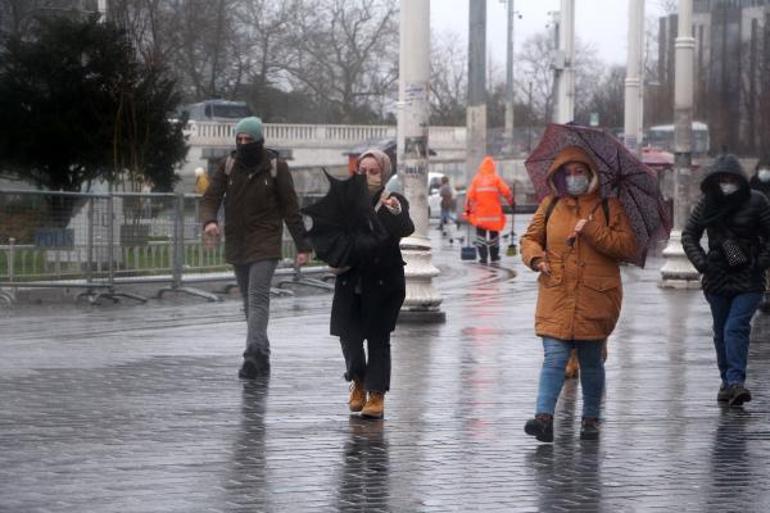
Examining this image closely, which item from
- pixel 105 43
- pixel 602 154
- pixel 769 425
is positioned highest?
pixel 105 43

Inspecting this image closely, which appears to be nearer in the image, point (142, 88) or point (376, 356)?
point (376, 356)

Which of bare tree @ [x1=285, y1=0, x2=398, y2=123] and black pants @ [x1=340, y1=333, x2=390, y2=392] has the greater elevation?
bare tree @ [x1=285, y1=0, x2=398, y2=123]

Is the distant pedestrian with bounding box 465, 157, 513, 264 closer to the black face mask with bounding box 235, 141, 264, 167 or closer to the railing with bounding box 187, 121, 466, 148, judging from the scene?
the black face mask with bounding box 235, 141, 264, 167

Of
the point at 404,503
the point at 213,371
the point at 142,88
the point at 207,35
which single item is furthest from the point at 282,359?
the point at 207,35

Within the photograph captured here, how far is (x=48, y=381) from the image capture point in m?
12.3

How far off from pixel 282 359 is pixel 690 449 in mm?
5019

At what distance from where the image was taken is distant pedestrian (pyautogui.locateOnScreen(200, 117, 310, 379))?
12555 mm

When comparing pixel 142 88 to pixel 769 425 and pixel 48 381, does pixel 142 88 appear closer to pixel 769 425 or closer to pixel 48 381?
pixel 48 381

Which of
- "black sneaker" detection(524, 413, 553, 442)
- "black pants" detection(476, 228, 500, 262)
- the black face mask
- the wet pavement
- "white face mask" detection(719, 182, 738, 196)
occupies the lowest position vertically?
the wet pavement

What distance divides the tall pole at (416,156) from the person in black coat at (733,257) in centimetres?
584

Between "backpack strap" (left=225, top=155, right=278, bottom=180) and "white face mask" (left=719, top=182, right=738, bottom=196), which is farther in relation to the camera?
"backpack strap" (left=225, top=155, right=278, bottom=180)

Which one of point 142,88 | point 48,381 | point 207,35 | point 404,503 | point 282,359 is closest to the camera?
point 404,503

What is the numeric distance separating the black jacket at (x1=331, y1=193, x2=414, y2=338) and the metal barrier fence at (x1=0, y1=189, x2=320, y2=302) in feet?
28.6

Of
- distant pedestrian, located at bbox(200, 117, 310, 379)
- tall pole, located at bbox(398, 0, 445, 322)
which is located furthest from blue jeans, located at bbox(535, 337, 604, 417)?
tall pole, located at bbox(398, 0, 445, 322)
